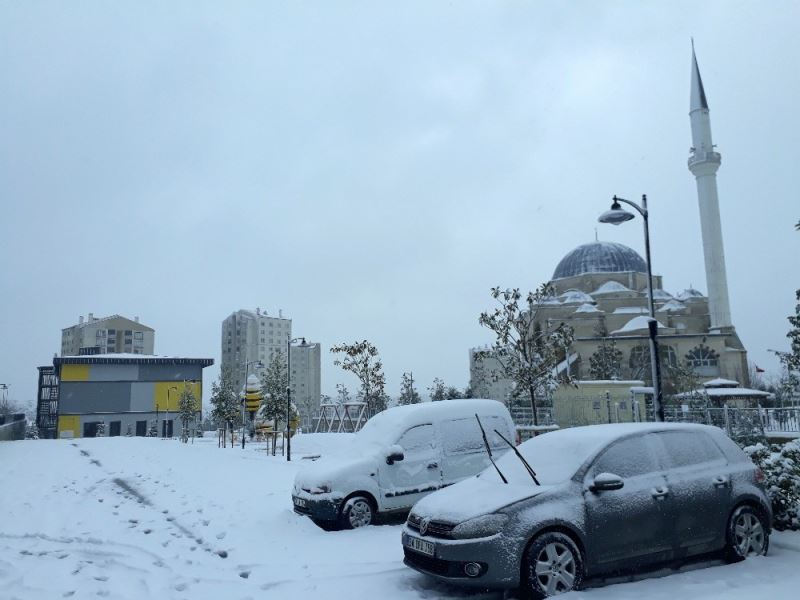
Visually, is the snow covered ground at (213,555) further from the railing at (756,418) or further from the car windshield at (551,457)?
the railing at (756,418)

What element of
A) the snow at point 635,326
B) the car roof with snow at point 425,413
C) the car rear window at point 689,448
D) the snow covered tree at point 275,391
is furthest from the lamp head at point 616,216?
the snow at point 635,326

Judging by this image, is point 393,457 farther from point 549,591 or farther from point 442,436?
point 549,591

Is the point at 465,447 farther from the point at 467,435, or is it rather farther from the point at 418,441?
Answer: the point at 418,441

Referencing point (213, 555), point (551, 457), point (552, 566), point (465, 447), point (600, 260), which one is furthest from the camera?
point (600, 260)

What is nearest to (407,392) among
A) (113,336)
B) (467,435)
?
(467,435)

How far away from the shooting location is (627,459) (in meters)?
5.98

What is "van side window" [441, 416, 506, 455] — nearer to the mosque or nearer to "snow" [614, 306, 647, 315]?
the mosque

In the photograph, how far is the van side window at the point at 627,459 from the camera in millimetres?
5852

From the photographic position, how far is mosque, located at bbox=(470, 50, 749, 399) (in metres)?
58.8

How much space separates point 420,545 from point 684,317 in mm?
72958

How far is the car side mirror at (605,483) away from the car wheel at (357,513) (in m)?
4.44

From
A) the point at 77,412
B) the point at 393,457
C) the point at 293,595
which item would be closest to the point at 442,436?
the point at 393,457

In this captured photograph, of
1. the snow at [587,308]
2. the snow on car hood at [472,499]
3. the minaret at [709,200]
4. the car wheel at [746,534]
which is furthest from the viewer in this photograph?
the snow at [587,308]

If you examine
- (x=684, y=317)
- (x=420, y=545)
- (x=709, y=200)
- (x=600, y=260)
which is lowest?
(x=420, y=545)
